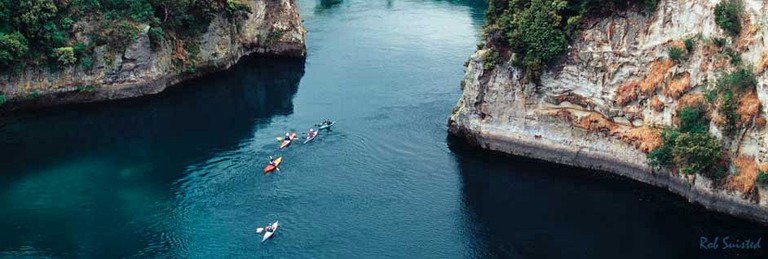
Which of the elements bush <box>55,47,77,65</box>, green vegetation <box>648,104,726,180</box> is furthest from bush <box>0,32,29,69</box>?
green vegetation <box>648,104,726,180</box>

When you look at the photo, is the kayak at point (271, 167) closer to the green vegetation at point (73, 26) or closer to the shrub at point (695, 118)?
the green vegetation at point (73, 26)

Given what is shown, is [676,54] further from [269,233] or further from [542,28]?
[269,233]

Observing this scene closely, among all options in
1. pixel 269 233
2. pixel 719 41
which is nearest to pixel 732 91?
pixel 719 41

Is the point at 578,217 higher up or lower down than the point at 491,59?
lower down

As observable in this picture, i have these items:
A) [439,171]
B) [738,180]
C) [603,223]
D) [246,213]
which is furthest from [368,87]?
[738,180]

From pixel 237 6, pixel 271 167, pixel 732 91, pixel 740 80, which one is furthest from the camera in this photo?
pixel 237 6

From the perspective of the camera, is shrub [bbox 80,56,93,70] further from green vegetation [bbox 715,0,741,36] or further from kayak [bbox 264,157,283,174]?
green vegetation [bbox 715,0,741,36]

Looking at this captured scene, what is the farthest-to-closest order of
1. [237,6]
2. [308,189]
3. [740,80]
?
[237,6], [308,189], [740,80]

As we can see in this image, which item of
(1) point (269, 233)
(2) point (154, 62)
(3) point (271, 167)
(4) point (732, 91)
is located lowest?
(1) point (269, 233)
